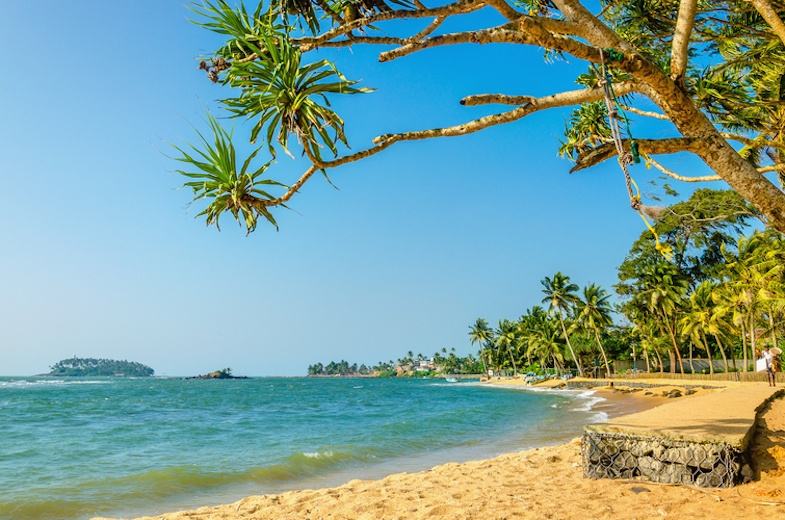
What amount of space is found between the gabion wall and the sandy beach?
5.4 inches

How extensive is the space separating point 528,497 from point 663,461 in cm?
153

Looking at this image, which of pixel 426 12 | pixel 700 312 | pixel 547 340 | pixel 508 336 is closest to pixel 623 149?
pixel 426 12

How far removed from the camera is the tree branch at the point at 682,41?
298 centimetres

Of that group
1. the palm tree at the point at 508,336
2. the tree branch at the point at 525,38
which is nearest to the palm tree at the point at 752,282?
the tree branch at the point at 525,38

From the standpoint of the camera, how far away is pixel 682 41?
3014mm

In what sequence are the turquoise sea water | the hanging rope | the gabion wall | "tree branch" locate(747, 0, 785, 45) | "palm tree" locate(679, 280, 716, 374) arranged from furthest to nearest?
"palm tree" locate(679, 280, 716, 374), the turquoise sea water, the gabion wall, "tree branch" locate(747, 0, 785, 45), the hanging rope

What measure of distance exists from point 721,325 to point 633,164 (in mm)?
38577

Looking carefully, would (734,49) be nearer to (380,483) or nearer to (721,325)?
(380,483)

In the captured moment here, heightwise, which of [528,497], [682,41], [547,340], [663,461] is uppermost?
[682,41]

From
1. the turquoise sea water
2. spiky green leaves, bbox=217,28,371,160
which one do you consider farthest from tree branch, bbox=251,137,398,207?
the turquoise sea water

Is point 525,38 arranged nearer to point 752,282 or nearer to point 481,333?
point 752,282

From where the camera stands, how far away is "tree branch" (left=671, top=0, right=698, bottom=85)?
9.77ft

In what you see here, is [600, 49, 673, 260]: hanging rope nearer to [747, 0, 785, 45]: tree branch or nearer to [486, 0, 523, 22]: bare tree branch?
[486, 0, 523, 22]: bare tree branch

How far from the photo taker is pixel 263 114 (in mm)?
4098
